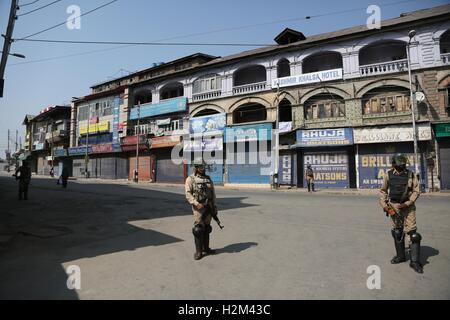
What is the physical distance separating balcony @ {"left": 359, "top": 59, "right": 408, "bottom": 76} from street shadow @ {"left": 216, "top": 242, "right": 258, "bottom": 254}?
1928 cm

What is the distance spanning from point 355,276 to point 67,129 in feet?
158

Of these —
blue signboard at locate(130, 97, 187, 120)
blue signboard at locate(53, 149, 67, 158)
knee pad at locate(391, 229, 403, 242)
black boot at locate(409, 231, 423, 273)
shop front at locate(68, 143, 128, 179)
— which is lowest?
black boot at locate(409, 231, 423, 273)

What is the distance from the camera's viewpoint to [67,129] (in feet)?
146

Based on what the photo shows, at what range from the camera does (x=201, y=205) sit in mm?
5188

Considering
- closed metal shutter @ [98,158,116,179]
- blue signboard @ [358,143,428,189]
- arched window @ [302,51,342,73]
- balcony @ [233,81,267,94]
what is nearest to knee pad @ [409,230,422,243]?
blue signboard @ [358,143,428,189]

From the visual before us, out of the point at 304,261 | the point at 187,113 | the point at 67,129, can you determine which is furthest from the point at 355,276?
the point at 67,129

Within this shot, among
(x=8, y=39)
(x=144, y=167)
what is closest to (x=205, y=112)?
(x=144, y=167)

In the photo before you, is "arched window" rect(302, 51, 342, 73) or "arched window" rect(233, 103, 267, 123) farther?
"arched window" rect(233, 103, 267, 123)

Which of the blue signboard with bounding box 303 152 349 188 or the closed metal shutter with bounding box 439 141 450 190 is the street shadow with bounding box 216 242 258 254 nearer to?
the blue signboard with bounding box 303 152 349 188

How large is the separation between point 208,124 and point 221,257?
23.0 metres

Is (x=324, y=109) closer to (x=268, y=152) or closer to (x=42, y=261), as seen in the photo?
(x=268, y=152)

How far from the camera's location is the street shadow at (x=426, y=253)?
4829 mm

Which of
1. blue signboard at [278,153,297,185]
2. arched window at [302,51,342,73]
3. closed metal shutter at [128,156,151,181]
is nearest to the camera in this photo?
arched window at [302,51,342,73]

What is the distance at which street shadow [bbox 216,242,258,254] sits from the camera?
557cm
